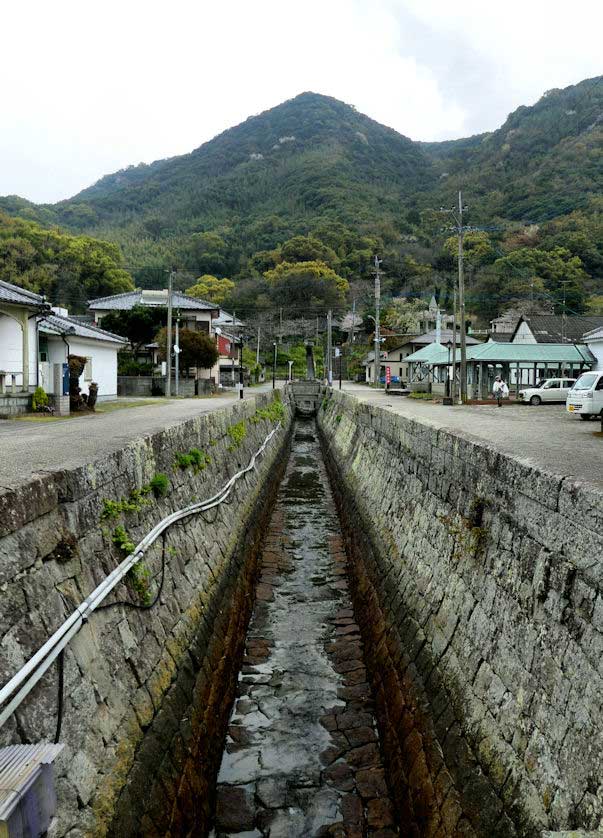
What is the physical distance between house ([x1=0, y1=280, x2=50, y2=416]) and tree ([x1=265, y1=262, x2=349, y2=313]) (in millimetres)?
66851

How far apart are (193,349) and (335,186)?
114 m

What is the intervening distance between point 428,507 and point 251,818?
489cm

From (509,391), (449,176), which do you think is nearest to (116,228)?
(449,176)

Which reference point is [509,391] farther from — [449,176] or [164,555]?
[449,176]

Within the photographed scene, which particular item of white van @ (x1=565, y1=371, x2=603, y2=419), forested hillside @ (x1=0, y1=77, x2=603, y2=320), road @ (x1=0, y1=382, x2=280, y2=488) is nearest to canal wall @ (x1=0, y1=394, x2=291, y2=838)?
road @ (x1=0, y1=382, x2=280, y2=488)

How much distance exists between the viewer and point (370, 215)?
4823 inches

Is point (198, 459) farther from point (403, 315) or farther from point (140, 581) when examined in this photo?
point (403, 315)

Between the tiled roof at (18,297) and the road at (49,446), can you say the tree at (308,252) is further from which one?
the road at (49,446)

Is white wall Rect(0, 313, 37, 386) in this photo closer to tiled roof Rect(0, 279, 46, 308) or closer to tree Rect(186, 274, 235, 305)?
tiled roof Rect(0, 279, 46, 308)

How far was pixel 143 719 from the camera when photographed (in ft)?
17.2

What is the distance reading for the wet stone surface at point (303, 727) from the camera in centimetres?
582

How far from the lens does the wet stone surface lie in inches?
229

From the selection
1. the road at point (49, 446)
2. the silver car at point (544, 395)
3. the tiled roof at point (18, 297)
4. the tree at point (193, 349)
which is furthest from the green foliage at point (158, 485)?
the tree at point (193, 349)

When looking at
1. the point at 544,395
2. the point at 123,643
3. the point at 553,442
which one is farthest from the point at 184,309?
the point at 123,643
